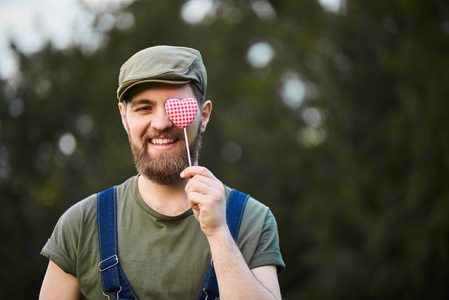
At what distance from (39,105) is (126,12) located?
3939 mm

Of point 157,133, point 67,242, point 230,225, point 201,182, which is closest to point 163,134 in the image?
point 157,133

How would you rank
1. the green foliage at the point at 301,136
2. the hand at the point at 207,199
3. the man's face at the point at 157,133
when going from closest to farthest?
the hand at the point at 207,199, the man's face at the point at 157,133, the green foliage at the point at 301,136

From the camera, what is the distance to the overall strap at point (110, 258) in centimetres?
284

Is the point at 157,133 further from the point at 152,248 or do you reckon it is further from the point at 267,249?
the point at 267,249

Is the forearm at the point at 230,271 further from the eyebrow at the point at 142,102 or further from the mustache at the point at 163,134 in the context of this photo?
the eyebrow at the point at 142,102

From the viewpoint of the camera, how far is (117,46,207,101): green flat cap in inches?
114

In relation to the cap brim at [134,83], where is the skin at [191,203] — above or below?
below

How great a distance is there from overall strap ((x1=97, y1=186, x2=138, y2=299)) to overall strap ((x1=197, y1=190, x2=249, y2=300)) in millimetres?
343

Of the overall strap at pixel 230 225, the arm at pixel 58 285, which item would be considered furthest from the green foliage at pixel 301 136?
the arm at pixel 58 285

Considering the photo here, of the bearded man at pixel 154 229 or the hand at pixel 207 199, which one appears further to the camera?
the bearded man at pixel 154 229

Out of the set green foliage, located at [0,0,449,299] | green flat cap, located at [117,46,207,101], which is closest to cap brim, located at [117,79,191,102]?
green flat cap, located at [117,46,207,101]

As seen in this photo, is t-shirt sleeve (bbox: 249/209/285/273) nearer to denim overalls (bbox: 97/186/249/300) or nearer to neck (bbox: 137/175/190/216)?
denim overalls (bbox: 97/186/249/300)

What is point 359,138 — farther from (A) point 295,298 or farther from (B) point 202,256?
(B) point 202,256

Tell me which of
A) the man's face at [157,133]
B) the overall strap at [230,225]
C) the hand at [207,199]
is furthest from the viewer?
the man's face at [157,133]
